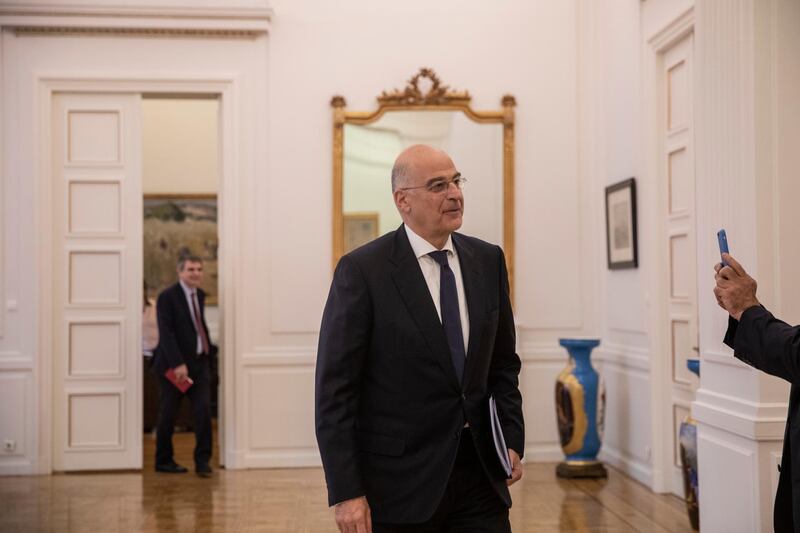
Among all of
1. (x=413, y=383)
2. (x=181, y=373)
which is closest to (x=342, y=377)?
(x=413, y=383)

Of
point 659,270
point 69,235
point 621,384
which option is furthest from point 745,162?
point 69,235

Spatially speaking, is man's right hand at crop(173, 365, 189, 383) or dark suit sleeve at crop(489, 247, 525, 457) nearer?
dark suit sleeve at crop(489, 247, 525, 457)

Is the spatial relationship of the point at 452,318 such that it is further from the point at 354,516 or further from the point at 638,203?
the point at 638,203

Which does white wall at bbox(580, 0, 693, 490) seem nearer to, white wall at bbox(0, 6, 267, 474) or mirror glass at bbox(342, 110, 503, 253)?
mirror glass at bbox(342, 110, 503, 253)

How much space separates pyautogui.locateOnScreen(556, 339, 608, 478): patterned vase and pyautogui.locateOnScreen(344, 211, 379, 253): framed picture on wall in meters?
1.76

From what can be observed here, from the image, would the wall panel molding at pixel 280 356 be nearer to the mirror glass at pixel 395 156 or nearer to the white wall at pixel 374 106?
the white wall at pixel 374 106

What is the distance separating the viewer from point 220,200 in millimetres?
7992

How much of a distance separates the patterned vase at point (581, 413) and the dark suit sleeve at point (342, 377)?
4618 mm

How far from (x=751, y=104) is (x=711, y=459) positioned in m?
1.46

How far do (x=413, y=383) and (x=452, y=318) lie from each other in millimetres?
217

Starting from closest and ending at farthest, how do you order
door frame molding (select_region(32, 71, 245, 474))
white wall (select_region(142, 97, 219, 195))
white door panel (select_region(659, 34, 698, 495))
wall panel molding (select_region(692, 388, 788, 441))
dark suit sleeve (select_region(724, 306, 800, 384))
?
dark suit sleeve (select_region(724, 306, 800, 384)), wall panel molding (select_region(692, 388, 788, 441)), white door panel (select_region(659, 34, 698, 495)), door frame molding (select_region(32, 71, 245, 474)), white wall (select_region(142, 97, 219, 195))

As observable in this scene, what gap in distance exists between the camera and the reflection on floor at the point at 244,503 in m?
5.89

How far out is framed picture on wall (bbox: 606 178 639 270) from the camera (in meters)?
7.16

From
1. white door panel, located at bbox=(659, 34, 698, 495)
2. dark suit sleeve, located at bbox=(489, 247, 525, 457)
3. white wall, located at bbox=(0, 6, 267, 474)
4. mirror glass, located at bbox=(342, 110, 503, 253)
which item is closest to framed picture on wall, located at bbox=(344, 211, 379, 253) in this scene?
mirror glass, located at bbox=(342, 110, 503, 253)
